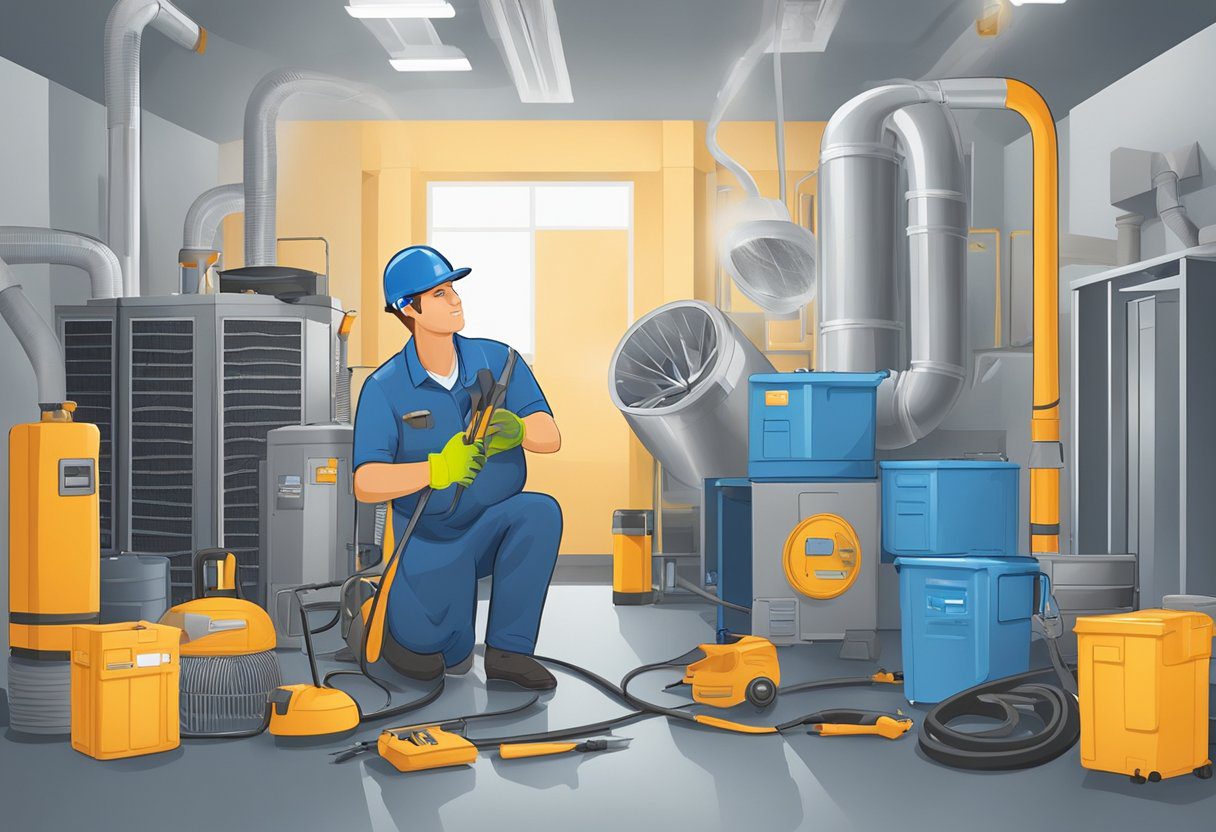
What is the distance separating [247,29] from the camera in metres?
5.04

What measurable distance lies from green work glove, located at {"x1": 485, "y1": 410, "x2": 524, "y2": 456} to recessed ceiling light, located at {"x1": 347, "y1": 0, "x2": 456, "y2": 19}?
100 inches

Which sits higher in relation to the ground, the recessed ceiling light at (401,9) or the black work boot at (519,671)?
the recessed ceiling light at (401,9)

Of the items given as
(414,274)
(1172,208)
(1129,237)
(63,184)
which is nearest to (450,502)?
(414,274)

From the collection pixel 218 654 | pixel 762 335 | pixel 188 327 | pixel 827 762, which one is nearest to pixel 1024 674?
pixel 827 762

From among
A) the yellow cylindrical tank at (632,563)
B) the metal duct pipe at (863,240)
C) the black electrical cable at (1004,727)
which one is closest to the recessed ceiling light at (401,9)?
the metal duct pipe at (863,240)

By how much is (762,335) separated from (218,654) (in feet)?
14.4

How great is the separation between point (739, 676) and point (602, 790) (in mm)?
788

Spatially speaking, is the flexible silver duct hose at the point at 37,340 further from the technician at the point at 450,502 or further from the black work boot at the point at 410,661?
the black work boot at the point at 410,661

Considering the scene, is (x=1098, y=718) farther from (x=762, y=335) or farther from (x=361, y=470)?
(x=762, y=335)

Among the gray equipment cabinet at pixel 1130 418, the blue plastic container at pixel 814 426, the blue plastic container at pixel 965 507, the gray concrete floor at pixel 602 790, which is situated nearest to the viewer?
the gray concrete floor at pixel 602 790

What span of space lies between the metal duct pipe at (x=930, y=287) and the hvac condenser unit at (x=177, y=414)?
2669 millimetres

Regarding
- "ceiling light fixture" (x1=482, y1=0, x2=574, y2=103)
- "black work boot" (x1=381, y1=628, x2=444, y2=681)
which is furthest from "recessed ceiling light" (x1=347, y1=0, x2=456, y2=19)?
"black work boot" (x1=381, y1=628, x2=444, y2=681)

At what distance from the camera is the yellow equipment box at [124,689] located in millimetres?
2352

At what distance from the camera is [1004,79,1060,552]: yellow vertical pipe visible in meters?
4.21
